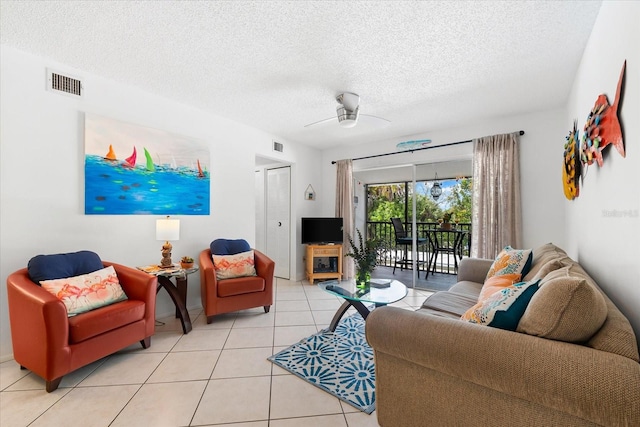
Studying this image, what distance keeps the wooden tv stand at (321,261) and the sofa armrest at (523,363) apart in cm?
347

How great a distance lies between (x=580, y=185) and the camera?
227cm

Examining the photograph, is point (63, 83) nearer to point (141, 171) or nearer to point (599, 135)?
point (141, 171)

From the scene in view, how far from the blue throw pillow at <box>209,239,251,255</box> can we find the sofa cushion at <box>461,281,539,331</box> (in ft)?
9.25

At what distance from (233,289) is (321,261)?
86.4 inches

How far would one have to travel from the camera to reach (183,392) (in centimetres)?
185

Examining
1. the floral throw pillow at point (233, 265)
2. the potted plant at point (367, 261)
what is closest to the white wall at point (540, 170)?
the potted plant at point (367, 261)

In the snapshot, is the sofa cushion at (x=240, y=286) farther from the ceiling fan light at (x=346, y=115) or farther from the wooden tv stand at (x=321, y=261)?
the ceiling fan light at (x=346, y=115)

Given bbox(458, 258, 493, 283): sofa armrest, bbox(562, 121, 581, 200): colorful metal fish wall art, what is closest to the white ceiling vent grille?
bbox(458, 258, 493, 283): sofa armrest

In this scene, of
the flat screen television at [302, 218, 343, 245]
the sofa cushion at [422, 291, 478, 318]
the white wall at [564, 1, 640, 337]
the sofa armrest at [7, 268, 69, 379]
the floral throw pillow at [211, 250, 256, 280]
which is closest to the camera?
the white wall at [564, 1, 640, 337]

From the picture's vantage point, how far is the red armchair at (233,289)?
294cm

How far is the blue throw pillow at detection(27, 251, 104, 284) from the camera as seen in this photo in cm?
208

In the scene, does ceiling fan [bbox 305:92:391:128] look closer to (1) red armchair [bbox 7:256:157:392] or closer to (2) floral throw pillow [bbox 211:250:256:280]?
(2) floral throw pillow [bbox 211:250:256:280]

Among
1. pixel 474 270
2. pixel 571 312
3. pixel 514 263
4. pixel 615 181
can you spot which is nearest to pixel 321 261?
pixel 474 270

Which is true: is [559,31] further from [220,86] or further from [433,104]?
[220,86]
